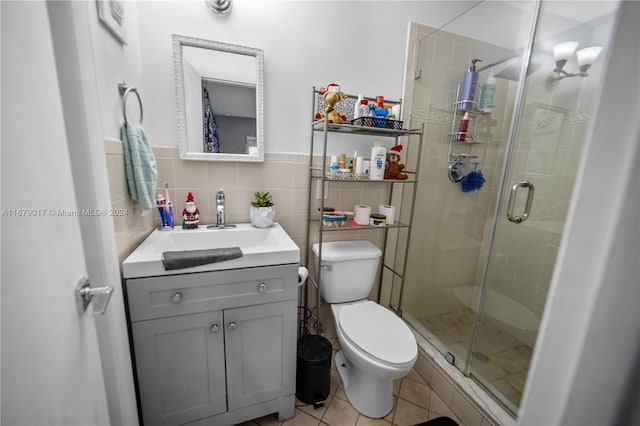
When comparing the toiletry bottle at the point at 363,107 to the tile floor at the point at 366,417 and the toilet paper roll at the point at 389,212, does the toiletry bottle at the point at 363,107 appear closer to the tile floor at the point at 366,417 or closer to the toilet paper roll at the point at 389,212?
the toilet paper roll at the point at 389,212

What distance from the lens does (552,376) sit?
246 mm

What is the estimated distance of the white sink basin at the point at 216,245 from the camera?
886mm

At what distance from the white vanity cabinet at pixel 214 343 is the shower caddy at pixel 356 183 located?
0.39m

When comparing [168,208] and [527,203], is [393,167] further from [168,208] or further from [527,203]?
[168,208]

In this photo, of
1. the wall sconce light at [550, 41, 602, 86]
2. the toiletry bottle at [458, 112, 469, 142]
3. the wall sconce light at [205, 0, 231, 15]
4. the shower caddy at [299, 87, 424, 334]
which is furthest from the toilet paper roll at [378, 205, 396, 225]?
the wall sconce light at [205, 0, 231, 15]

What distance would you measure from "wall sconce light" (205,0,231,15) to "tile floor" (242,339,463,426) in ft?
6.59

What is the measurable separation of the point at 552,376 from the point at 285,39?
161 cm

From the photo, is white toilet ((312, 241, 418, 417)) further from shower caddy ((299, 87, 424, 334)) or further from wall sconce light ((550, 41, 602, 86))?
wall sconce light ((550, 41, 602, 86))

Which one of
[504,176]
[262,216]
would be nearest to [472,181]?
[504,176]

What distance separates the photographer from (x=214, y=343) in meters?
1.02

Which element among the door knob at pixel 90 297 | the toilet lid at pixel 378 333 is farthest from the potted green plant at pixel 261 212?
the door knob at pixel 90 297

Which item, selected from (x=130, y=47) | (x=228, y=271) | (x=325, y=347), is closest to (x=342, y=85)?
(x=130, y=47)

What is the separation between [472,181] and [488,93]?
561mm

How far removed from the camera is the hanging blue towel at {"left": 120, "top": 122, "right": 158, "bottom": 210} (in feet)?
3.16
